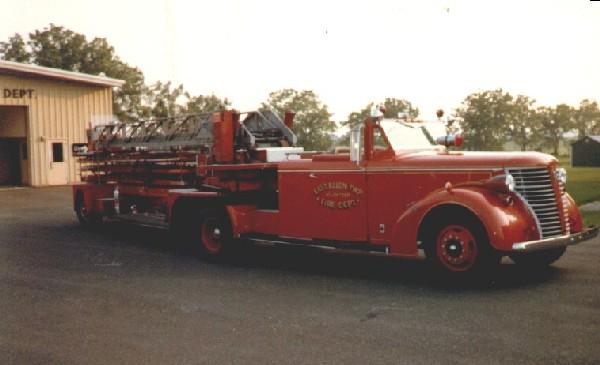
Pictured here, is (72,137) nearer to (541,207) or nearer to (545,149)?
(541,207)

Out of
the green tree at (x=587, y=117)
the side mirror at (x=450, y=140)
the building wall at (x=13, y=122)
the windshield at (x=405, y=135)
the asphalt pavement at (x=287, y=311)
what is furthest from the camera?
the green tree at (x=587, y=117)

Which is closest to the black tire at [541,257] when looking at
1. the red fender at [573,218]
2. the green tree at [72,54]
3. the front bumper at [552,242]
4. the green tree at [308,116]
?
the red fender at [573,218]

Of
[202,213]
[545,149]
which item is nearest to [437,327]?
[202,213]

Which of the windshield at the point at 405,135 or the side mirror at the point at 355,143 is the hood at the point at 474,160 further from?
the side mirror at the point at 355,143

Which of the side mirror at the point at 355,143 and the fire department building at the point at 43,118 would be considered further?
the fire department building at the point at 43,118

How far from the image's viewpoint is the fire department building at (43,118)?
27.4m

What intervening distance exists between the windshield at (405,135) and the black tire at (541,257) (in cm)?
196

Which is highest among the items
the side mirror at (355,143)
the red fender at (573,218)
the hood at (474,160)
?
the side mirror at (355,143)

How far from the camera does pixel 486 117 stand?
11488 cm

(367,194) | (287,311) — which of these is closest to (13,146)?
(367,194)

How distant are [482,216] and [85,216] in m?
10.2

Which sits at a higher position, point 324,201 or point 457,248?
point 324,201

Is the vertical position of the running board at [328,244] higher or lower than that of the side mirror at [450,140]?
lower

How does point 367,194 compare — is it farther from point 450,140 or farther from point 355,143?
point 450,140
